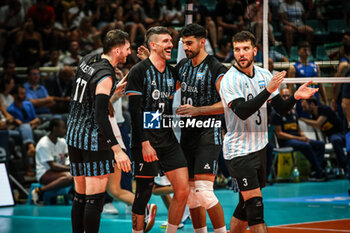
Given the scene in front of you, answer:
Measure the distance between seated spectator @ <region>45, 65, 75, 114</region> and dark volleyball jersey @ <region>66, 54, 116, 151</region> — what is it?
7373 millimetres

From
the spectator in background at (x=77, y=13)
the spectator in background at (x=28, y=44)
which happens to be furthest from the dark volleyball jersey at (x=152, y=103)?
the spectator in background at (x=77, y=13)

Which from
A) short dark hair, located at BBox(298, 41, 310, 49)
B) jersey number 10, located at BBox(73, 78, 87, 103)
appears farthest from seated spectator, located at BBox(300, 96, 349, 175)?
jersey number 10, located at BBox(73, 78, 87, 103)

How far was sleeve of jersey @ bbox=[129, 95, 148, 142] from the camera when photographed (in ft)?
19.0

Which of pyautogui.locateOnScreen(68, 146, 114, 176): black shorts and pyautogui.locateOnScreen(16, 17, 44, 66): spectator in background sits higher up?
pyautogui.locateOnScreen(16, 17, 44, 66): spectator in background

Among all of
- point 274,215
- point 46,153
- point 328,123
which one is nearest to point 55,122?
point 46,153

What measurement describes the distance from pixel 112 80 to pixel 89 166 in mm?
828

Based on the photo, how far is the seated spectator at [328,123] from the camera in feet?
44.0

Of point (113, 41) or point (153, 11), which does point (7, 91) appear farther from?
point (113, 41)

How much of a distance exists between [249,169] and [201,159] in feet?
2.21

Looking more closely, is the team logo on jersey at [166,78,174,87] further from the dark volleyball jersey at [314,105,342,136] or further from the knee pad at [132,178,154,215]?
the dark volleyball jersey at [314,105,342,136]

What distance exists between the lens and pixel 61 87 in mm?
13102

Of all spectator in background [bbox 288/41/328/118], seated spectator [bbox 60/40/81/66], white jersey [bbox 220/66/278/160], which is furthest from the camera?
seated spectator [bbox 60/40/81/66]

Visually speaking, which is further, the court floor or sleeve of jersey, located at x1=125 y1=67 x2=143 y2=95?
the court floor

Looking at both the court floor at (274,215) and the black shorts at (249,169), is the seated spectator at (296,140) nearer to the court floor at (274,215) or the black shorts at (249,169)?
the court floor at (274,215)
